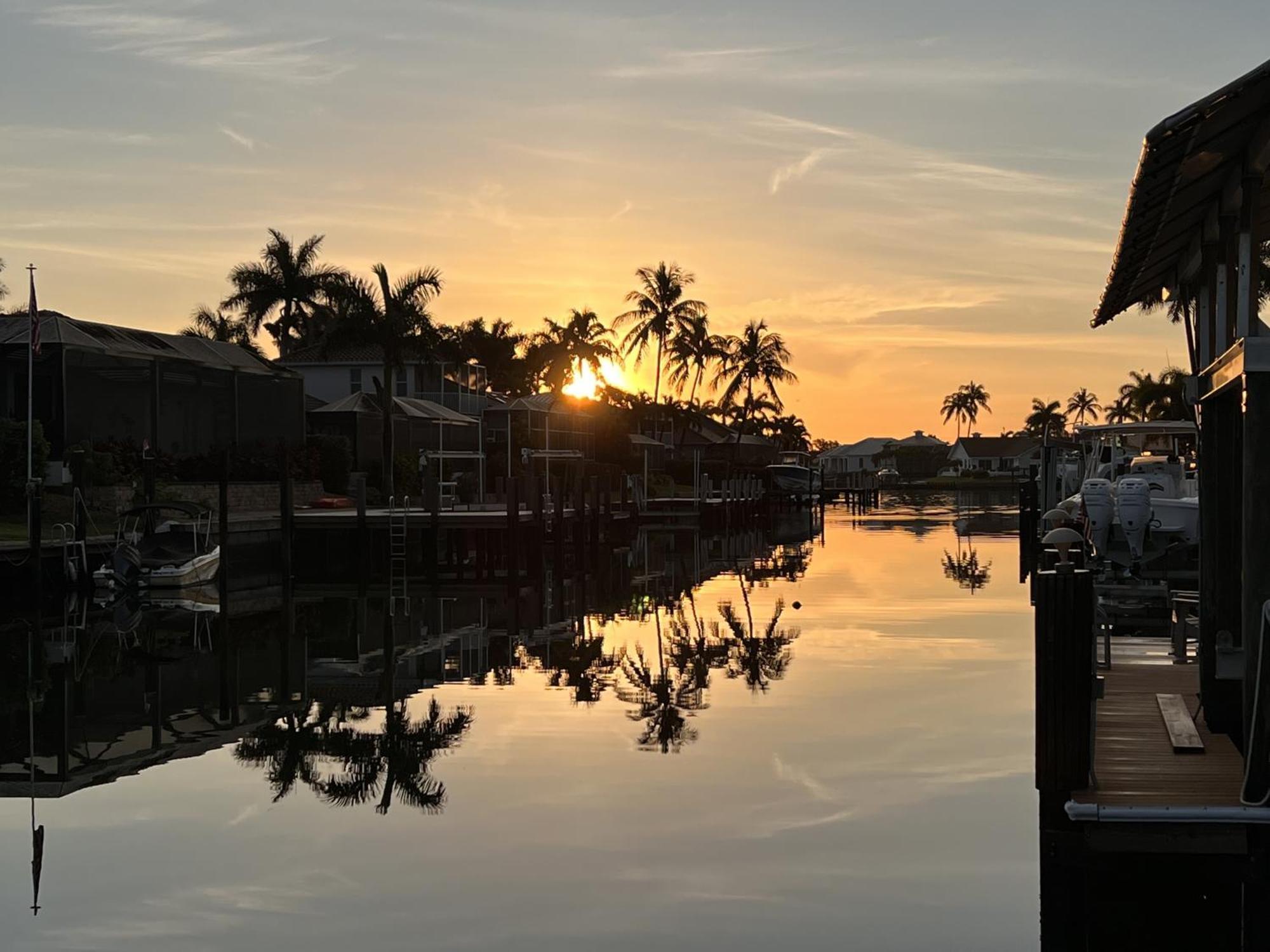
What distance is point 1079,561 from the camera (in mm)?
9648

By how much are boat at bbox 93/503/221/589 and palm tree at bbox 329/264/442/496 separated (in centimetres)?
1699

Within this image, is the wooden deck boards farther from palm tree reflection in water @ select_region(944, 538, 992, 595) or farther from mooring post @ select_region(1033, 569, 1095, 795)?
palm tree reflection in water @ select_region(944, 538, 992, 595)

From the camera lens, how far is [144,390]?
164 ft

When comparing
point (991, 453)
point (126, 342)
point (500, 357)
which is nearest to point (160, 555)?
point (126, 342)

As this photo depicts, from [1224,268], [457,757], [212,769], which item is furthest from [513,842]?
[1224,268]

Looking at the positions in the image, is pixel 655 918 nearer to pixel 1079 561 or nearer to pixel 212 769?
pixel 1079 561

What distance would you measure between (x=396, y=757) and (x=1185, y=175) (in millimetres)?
9573

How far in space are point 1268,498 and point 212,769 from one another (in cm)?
1055

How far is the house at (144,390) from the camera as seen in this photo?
44.2 metres

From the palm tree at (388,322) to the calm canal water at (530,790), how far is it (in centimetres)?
2828

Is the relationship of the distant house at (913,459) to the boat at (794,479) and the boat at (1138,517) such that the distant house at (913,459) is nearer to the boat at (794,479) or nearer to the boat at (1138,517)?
the boat at (794,479)

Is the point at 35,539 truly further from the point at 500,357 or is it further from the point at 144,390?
the point at 500,357

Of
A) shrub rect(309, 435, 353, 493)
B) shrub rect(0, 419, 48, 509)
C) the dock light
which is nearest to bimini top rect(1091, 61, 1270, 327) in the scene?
the dock light

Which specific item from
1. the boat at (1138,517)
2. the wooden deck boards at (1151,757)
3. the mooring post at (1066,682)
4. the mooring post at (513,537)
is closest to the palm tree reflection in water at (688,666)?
the wooden deck boards at (1151,757)
